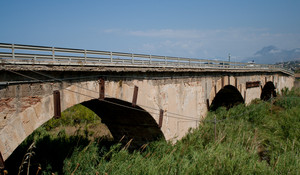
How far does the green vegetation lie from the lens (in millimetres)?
7422

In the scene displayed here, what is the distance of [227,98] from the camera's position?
1922 centimetres

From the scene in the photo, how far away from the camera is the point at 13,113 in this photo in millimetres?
5133

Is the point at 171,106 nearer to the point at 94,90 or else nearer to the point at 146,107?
the point at 146,107

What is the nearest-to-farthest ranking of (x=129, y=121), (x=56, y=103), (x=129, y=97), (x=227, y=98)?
(x=56, y=103), (x=129, y=97), (x=129, y=121), (x=227, y=98)

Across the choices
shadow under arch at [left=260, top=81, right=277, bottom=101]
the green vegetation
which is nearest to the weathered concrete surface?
the green vegetation

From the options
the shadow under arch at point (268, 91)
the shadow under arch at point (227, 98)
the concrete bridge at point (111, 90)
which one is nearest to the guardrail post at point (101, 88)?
the concrete bridge at point (111, 90)

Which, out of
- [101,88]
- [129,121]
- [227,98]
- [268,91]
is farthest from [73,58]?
[268,91]

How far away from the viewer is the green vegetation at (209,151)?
24.3 ft

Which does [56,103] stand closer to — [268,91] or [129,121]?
[129,121]

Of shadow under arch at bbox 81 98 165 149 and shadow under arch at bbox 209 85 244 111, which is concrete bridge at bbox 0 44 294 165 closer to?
shadow under arch at bbox 81 98 165 149

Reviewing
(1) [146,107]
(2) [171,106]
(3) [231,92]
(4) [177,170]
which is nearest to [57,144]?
(1) [146,107]

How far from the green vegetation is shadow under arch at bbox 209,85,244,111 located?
57.9 inches

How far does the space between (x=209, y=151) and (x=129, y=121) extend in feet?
12.3

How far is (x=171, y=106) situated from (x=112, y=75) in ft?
12.3
